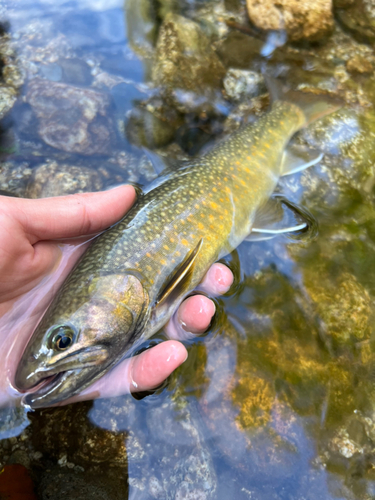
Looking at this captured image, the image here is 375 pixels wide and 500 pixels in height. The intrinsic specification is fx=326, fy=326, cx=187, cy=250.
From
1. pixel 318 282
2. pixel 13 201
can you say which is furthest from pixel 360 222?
pixel 13 201

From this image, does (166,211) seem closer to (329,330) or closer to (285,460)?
(329,330)

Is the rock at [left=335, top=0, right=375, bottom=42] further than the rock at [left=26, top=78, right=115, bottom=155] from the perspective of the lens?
Yes

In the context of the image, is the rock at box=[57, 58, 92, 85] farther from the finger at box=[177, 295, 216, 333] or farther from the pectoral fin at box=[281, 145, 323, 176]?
the finger at box=[177, 295, 216, 333]

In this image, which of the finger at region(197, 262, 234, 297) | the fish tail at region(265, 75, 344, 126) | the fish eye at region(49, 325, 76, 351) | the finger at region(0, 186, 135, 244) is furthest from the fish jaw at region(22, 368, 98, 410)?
the fish tail at region(265, 75, 344, 126)

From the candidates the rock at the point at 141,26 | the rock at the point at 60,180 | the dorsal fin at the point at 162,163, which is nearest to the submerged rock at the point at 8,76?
the rock at the point at 60,180

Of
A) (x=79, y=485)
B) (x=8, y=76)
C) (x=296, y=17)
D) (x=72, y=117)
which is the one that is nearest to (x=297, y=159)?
(x=296, y=17)

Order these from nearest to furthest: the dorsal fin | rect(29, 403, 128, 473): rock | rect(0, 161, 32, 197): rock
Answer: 1. rect(29, 403, 128, 473): rock
2. the dorsal fin
3. rect(0, 161, 32, 197): rock
